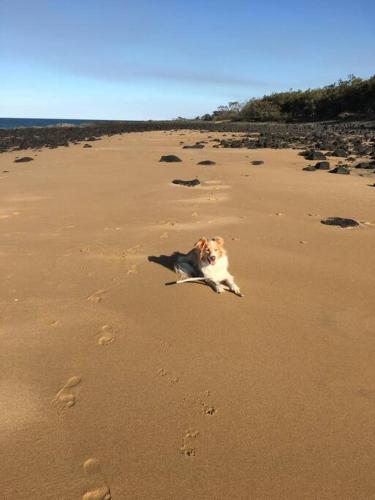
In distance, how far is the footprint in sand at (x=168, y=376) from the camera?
11.4 ft

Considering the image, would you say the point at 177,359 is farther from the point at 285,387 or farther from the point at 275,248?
the point at 275,248

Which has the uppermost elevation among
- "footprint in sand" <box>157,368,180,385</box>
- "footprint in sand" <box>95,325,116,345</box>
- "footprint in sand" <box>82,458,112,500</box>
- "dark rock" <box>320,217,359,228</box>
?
"dark rock" <box>320,217,359,228</box>

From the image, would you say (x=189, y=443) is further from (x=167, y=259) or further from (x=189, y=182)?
(x=189, y=182)

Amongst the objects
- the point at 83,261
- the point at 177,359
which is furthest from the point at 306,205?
the point at 177,359

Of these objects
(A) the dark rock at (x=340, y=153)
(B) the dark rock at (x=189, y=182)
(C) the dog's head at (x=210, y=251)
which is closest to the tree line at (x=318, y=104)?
(A) the dark rock at (x=340, y=153)

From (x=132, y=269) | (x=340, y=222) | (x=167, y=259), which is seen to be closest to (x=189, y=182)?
(x=340, y=222)

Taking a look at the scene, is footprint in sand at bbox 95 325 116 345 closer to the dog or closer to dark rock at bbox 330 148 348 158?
the dog

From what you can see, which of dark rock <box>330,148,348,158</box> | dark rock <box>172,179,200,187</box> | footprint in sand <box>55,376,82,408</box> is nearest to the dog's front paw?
footprint in sand <box>55,376,82,408</box>

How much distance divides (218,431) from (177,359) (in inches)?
37.0

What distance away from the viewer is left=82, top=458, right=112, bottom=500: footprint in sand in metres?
2.44

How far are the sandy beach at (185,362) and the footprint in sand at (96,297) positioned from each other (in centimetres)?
3

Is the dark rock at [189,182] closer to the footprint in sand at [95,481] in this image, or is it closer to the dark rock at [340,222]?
the dark rock at [340,222]

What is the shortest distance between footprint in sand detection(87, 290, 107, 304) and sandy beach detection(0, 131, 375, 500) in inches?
1.2

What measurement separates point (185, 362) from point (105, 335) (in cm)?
91
